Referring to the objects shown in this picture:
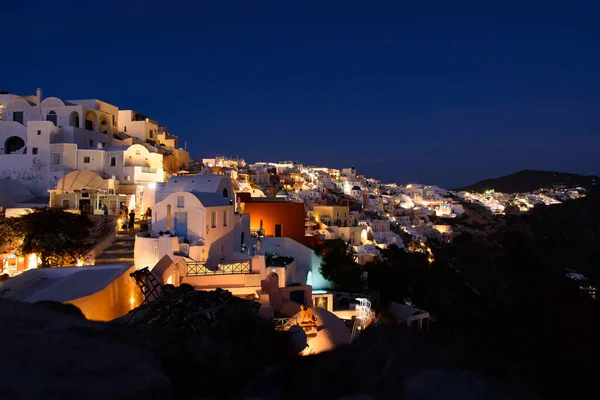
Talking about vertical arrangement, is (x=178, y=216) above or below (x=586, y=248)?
above

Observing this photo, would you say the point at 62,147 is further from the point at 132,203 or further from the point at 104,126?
the point at 132,203

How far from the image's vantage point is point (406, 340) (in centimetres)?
250

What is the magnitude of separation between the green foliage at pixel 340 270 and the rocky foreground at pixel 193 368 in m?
17.1

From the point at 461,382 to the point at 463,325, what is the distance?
24.3 meters

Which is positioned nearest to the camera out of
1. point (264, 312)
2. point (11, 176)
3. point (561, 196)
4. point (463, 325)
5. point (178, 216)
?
point (264, 312)

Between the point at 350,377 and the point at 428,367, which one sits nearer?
the point at 428,367

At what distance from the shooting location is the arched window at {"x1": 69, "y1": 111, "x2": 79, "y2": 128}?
30.4 metres

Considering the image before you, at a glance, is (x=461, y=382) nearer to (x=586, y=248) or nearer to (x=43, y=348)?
(x=43, y=348)

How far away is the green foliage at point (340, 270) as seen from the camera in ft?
65.8

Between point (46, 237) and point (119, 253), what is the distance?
9.05 ft

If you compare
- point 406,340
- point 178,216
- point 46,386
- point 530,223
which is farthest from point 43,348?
point 530,223

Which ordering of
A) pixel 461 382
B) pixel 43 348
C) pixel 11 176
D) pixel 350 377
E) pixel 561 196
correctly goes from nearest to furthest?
pixel 461 382 → pixel 350 377 → pixel 43 348 → pixel 11 176 → pixel 561 196

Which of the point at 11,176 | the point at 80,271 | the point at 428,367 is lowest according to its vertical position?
the point at 80,271

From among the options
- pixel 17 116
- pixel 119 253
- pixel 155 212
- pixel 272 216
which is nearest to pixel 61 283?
pixel 155 212
